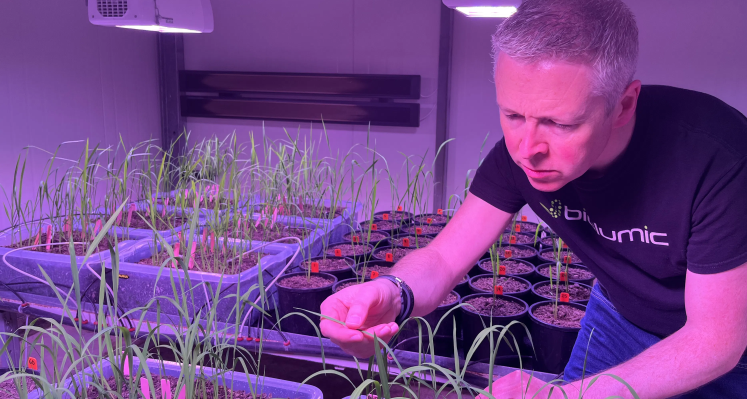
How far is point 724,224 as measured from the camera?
91cm

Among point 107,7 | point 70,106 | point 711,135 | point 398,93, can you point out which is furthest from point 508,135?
point 70,106

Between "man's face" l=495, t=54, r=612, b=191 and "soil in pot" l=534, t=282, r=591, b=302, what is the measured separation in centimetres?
87

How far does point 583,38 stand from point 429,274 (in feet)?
2.05

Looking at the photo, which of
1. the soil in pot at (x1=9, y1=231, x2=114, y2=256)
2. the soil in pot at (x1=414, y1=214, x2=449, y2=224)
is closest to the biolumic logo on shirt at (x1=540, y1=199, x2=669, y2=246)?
the soil in pot at (x1=414, y1=214, x2=449, y2=224)

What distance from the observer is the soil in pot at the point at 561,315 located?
1.49 m

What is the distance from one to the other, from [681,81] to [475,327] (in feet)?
7.85

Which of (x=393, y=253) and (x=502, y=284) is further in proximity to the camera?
(x=393, y=253)

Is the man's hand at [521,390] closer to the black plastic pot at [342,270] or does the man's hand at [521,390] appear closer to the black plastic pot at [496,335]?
the black plastic pot at [496,335]

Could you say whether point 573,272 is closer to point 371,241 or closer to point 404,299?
point 371,241

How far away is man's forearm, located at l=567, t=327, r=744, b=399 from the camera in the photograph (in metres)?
0.89

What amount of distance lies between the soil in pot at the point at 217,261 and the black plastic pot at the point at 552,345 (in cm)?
92

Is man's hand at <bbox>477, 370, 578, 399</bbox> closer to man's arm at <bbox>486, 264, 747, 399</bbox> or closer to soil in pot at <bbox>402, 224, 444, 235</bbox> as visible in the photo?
man's arm at <bbox>486, 264, 747, 399</bbox>

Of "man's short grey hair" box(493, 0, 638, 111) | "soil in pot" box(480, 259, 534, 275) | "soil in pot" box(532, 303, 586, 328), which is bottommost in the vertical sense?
"soil in pot" box(532, 303, 586, 328)

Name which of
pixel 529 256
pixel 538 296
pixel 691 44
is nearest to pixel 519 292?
pixel 538 296
